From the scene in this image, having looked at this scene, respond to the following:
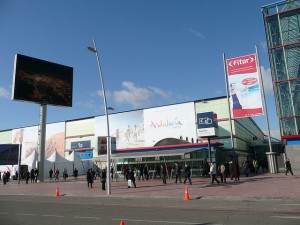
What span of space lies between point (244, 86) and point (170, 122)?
25.1 m

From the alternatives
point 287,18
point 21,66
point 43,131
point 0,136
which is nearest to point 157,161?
point 43,131

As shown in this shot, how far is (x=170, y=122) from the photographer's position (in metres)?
57.2

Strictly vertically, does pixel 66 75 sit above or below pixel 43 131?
above

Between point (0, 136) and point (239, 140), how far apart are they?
68017mm

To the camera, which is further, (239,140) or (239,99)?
(239,140)

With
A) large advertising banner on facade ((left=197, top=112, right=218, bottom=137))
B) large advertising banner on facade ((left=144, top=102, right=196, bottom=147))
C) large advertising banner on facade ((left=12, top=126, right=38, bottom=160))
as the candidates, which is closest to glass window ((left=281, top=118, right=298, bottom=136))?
large advertising banner on facade ((left=197, top=112, right=218, bottom=137))

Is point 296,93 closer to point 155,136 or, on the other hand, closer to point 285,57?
point 285,57

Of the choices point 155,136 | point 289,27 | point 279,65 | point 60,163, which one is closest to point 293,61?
point 279,65

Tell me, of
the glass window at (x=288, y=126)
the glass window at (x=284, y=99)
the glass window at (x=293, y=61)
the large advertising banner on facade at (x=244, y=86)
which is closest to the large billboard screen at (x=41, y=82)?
the large advertising banner on facade at (x=244, y=86)

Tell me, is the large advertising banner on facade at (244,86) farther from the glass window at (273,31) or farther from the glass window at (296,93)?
the glass window at (273,31)

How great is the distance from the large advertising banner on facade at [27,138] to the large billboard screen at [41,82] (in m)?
38.3

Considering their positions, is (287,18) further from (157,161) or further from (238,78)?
(157,161)

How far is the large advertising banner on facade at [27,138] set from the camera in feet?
252

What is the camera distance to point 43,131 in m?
42.2
